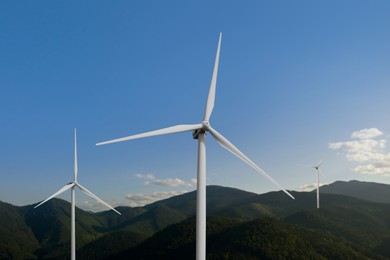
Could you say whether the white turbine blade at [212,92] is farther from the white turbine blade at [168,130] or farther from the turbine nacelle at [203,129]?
the white turbine blade at [168,130]

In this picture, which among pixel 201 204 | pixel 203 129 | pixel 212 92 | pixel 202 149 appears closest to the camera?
pixel 201 204

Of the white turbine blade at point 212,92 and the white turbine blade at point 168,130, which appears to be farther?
the white turbine blade at point 212,92

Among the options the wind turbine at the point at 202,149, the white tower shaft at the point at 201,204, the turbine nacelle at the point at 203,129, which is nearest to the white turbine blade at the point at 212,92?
the wind turbine at the point at 202,149

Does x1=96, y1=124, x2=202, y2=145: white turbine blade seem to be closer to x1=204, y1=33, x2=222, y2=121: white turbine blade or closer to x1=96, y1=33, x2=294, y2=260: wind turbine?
x1=96, y1=33, x2=294, y2=260: wind turbine

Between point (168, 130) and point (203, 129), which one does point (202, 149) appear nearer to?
point (203, 129)

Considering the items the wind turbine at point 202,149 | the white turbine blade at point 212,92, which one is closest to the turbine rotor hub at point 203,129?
the wind turbine at point 202,149

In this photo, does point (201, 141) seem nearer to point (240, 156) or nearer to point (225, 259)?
point (240, 156)

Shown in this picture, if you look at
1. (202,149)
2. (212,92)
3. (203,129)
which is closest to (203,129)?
(203,129)

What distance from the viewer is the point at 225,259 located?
19962cm

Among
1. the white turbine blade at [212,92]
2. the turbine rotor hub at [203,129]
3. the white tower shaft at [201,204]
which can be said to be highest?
the white turbine blade at [212,92]

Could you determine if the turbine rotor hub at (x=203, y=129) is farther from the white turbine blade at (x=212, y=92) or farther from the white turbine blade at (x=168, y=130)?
the white turbine blade at (x=212, y=92)

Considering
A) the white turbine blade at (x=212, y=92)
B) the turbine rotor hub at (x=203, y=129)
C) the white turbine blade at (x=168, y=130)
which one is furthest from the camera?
the white turbine blade at (x=212, y=92)

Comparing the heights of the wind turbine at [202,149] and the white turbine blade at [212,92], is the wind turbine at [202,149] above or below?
below

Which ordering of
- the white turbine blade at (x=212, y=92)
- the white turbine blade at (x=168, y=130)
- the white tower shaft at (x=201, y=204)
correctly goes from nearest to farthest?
the white tower shaft at (x=201, y=204)
the white turbine blade at (x=168, y=130)
the white turbine blade at (x=212, y=92)
